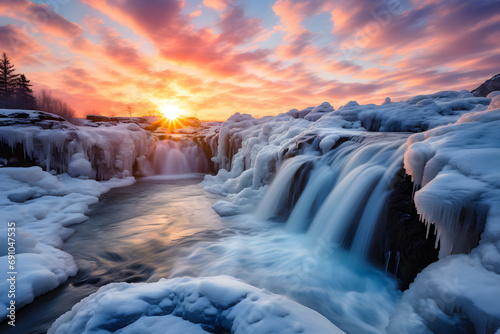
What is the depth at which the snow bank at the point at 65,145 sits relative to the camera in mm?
9578

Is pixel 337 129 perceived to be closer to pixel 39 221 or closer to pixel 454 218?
pixel 454 218

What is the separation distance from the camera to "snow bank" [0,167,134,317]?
2.90 m

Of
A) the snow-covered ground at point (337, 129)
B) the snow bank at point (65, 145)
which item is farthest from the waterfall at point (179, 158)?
the snow-covered ground at point (337, 129)

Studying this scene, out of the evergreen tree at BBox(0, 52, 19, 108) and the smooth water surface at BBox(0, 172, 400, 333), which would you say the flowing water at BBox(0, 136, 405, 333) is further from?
the evergreen tree at BBox(0, 52, 19, 108)

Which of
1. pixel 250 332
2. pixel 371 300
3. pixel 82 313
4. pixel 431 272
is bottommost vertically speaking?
pixel 371 300

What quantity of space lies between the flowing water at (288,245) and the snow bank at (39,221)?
208 mm

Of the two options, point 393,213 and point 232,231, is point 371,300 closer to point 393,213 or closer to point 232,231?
point 393,213

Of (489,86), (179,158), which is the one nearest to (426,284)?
(179,158)

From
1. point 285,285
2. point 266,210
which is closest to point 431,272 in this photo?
point 285,285

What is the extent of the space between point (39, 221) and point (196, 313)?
5.88 m

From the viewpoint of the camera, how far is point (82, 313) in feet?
6.56

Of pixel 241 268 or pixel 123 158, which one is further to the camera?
pixel 123 158

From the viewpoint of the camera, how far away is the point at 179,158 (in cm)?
1791

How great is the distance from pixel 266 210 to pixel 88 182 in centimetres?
887
